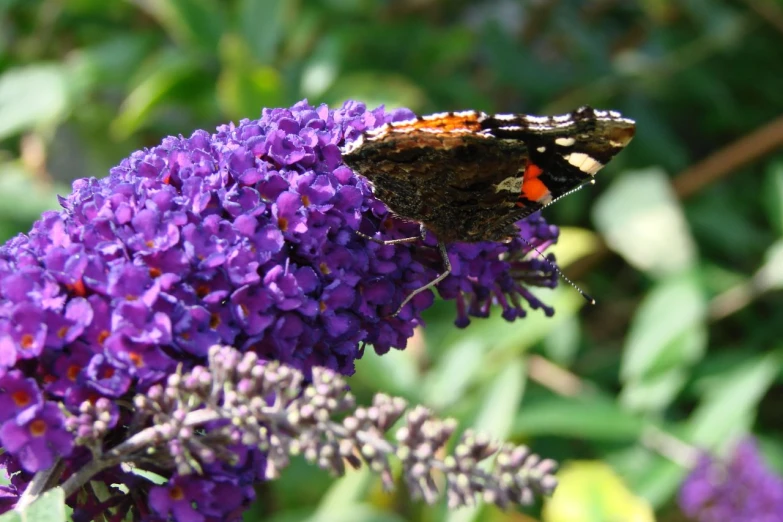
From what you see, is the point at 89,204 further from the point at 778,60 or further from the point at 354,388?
the point at 778,60

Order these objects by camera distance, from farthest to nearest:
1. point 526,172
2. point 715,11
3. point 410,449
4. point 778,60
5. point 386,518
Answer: point 778,60 < point 715,11 < point 386,518 < point 526,172 < point 410,449

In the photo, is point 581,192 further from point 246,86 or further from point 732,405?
point 246,86

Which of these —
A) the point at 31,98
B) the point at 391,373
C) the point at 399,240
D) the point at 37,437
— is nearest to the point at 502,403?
the point at 391,373

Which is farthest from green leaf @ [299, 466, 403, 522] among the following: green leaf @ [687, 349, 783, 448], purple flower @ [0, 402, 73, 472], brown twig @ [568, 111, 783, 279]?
purple flower @ [0, 402, 73, 472]

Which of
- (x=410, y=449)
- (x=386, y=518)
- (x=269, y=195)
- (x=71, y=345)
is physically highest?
(x=269, y=195)

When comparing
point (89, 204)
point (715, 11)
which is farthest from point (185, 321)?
point (715, 11)

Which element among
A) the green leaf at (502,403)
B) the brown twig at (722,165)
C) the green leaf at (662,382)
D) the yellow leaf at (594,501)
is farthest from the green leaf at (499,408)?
the brown twig at (722,165)

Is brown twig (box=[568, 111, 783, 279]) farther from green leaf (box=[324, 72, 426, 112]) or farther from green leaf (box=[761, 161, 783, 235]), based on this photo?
green leaf (box=[324, 72, 426, 112])
